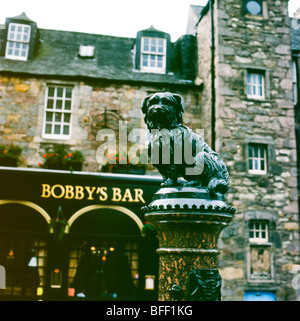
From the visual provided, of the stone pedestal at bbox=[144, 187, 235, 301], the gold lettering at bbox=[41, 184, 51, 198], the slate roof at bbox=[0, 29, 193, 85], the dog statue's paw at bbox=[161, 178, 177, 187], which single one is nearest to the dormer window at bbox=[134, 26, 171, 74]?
the slate roof at bbox=[0, 29, 193, 85]

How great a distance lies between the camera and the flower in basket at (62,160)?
420 inches

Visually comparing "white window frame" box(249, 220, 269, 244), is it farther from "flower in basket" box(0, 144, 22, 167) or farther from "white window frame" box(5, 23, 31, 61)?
"white window frame" box(5, 23, 31, 61)

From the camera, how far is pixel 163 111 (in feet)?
8.38

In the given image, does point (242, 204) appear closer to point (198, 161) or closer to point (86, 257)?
point (86, 257)

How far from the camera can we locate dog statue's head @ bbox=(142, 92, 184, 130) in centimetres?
256

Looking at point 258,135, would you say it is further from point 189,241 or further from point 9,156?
point 189,241

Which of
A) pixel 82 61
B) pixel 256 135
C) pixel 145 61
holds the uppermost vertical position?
pixel 145 61

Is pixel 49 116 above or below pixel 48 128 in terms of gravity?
above

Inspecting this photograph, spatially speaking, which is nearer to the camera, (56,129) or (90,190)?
(90,190)

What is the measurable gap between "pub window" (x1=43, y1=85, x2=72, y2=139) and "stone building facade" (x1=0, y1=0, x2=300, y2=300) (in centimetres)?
3

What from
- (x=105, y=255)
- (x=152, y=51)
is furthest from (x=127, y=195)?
(x=152, y=51)

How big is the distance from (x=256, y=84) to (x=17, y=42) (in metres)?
7.70
